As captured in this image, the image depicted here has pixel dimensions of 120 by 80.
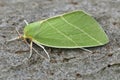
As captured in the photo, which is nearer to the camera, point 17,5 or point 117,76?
point 117,76

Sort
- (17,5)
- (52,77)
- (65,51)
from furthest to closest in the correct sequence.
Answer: (17,5), (65,51), (52,77)

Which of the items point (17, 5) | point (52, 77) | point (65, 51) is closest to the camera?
point (52, 77)

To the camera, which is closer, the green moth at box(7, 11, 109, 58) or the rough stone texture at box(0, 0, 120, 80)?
the rough stone texture at box(0, 0, 120, 80)

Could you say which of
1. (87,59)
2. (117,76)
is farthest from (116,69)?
(87,59)

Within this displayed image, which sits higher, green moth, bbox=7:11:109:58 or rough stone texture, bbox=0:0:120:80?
green moth, bbox=7:11:109:58

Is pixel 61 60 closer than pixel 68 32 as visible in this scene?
Yes

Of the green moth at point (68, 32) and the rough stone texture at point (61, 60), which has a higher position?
the green moth at point (68, 32)

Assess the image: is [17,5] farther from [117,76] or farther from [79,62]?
[117,76]

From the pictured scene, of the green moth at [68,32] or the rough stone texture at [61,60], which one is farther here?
the green moth at [68,32]
